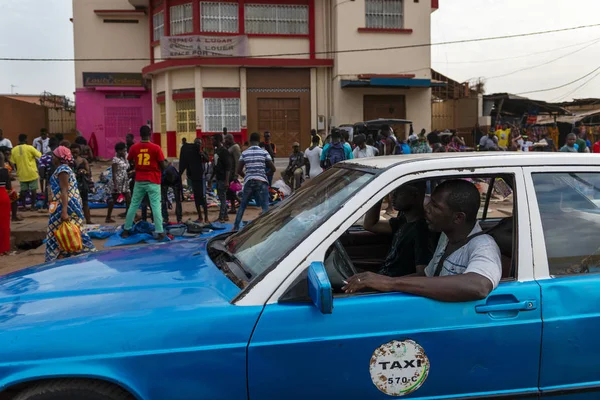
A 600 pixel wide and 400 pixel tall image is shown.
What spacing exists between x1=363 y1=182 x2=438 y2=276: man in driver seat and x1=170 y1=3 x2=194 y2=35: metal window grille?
21.2 meters

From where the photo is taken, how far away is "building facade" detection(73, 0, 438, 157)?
74.6 feet

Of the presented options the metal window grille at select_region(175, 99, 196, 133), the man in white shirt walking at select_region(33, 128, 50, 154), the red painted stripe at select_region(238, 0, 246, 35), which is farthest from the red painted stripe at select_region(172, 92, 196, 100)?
the man in white shirt walking at select_region(33, 128, 50, 154)

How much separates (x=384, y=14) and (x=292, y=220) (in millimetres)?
22078

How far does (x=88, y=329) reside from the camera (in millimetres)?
2143

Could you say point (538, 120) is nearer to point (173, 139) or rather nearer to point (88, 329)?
point (173, 139)

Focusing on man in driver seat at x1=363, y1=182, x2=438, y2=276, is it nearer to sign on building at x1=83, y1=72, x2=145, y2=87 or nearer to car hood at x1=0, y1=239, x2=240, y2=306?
car hood at x1=0, y1=239, x2=240, y2=306

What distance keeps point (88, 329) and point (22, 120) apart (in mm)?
29848

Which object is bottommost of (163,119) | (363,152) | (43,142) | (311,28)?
(363,152)

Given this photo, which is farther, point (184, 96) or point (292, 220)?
point (184, 96)

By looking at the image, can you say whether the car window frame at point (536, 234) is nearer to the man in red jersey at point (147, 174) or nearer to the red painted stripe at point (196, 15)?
the man in red jersey at point (147, 174)

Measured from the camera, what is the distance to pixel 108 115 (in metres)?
26.9

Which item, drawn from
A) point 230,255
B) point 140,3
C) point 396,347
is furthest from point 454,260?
point 140,3

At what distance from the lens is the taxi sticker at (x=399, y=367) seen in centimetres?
226

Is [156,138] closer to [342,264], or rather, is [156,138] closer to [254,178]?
[254,178]
